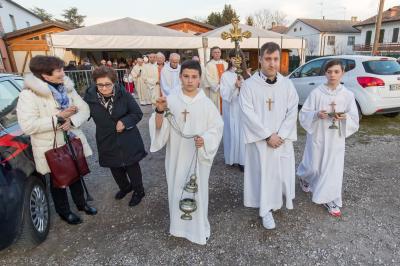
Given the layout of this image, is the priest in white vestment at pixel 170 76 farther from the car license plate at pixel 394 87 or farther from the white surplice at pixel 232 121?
the car license plate at pixel 394 87

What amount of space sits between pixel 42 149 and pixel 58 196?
0.63 meters

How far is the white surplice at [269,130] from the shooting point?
2756 mm

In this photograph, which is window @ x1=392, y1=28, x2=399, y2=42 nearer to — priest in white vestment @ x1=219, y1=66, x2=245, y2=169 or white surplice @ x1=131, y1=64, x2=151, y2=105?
white surplice @ x1=131, y1=64, x2=151, y2=105

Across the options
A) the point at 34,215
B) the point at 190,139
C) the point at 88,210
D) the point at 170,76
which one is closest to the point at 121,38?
the point at 170,76

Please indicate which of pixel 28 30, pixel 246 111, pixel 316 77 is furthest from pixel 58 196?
pixel 28 30

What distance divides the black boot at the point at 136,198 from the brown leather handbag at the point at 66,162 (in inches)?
31.1

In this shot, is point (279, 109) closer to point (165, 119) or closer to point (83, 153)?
point (165, 119)

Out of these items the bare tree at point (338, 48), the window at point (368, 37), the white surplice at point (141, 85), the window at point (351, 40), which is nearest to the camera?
the white surplice at point (141, 85)

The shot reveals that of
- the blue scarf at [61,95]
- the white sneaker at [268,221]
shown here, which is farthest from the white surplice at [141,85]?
the white sneaker at [268,221]

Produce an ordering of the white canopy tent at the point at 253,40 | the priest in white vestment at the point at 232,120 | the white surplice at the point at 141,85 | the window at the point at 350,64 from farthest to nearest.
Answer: the white canopy tent at the point at 253,40, the white surplice at the point at 141,85, the window at the point at 350,64, the priest in white vestment at the point at 232,120

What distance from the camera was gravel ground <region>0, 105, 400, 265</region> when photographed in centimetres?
255

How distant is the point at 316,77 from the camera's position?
742 cm

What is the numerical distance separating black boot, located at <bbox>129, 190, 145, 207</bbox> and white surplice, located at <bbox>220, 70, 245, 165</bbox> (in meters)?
1.65

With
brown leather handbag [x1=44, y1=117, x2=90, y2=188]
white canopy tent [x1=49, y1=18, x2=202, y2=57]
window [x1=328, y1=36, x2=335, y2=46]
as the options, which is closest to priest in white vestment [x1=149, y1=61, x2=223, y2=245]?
brown leather handbag [x1=44, y1=117, x2=90, y2=188]
